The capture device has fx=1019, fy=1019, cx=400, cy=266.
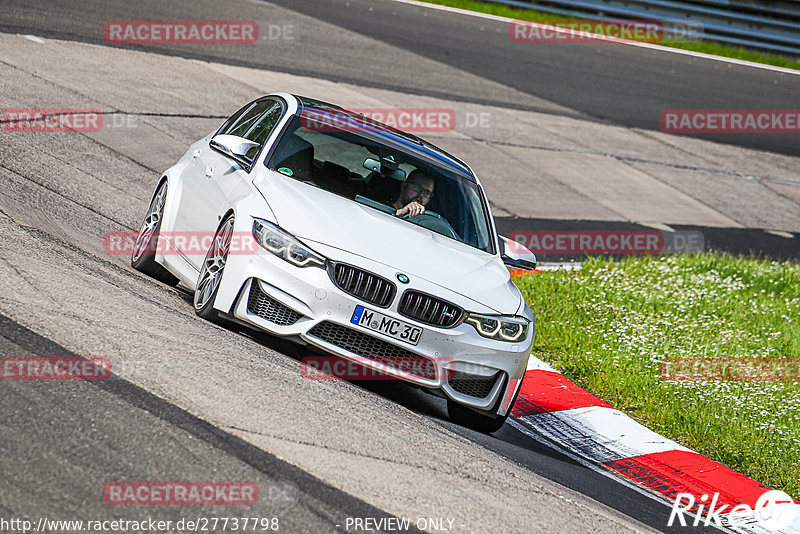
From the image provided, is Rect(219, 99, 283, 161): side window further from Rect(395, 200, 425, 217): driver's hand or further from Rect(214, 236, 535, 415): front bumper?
Rect(214, 236, 535, 415): front bumper

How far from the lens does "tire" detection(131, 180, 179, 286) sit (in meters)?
7.72

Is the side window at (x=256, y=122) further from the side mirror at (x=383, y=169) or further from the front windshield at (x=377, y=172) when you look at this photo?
the side mirror at (x=383, y=169)

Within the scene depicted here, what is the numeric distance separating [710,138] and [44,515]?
18.8 m

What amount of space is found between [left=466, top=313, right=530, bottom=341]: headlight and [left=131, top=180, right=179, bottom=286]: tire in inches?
106

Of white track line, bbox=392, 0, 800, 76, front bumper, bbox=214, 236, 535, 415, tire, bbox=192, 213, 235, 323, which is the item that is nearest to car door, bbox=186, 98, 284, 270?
tire, bbox=192, 213, 235, 323

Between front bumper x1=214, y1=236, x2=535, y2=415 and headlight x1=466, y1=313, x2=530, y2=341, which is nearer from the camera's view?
front bumper x1=214, y1=236, x2=535, y2=415

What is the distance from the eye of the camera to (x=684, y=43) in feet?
88.7

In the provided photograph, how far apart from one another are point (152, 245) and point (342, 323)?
2.35m

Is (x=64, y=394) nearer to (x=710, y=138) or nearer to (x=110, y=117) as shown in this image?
(x=110, y=117)

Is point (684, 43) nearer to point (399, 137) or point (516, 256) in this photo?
point (399, 137)

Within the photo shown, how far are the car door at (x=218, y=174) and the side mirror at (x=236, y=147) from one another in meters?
0.01

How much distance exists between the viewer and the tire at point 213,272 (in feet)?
21.0

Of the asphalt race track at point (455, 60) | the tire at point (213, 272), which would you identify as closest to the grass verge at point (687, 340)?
the tire at point (213, 272)

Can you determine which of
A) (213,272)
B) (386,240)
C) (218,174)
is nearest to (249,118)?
(218,174)
